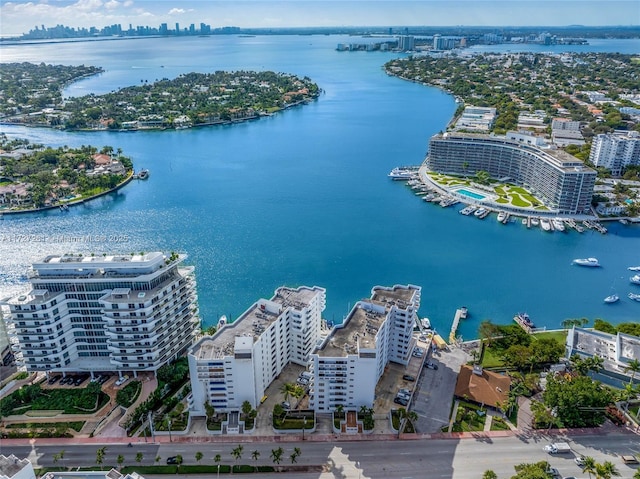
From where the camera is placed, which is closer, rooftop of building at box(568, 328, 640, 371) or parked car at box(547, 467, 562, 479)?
parked car at box(547, 467, 562, 479)

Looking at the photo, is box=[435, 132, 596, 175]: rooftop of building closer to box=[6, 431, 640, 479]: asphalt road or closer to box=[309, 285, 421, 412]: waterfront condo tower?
box=[309, 285, 421, 412]: waterfront condo tower

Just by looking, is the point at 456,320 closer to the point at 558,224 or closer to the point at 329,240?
the point at 329,240

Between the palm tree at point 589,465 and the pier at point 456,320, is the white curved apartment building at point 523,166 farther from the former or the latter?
the palm tree at point 589,465

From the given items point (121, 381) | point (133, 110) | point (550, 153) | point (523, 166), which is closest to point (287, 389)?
point (121, 381)

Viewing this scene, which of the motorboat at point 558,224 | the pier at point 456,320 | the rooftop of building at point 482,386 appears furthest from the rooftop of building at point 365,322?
the motorboat at point 558,224

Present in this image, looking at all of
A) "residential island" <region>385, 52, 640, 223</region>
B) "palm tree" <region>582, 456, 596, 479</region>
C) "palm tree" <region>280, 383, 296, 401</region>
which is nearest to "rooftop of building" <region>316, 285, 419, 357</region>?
"palm tree" <region>280, 383, 296, 401</region>
